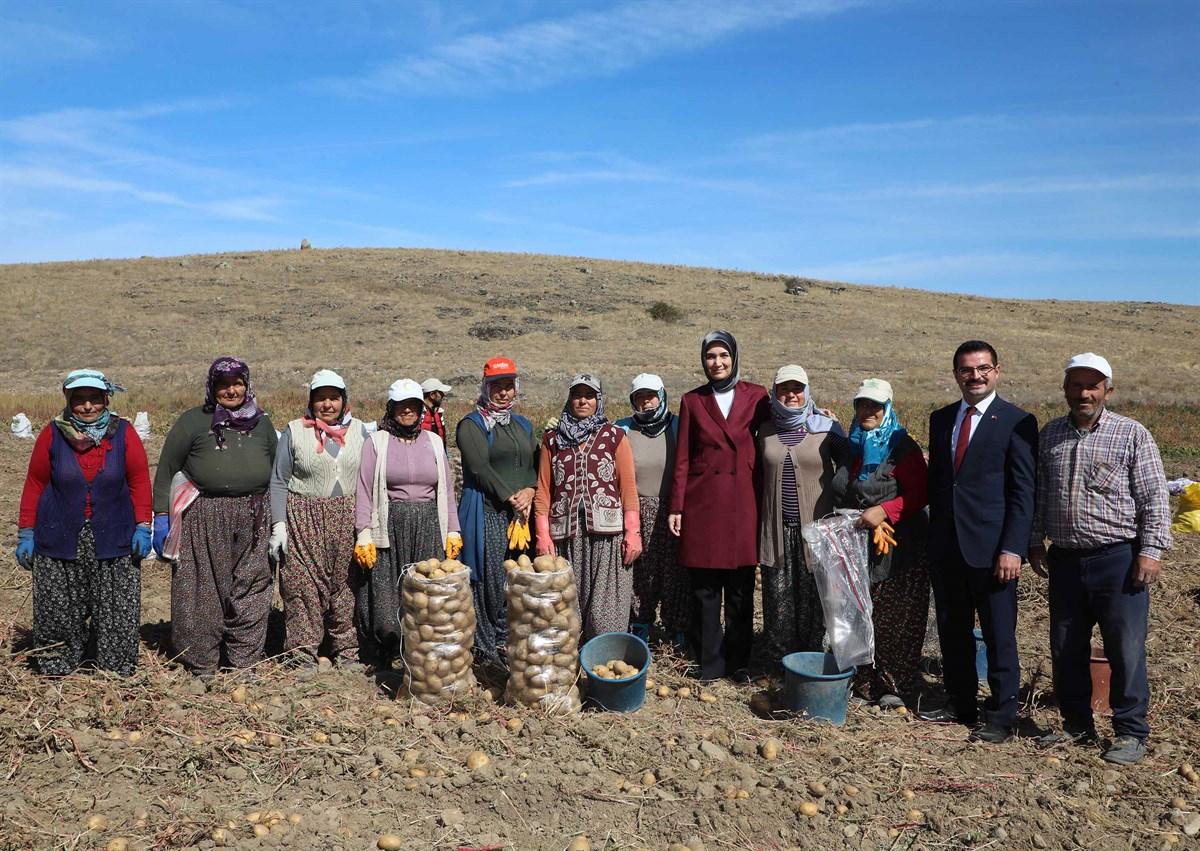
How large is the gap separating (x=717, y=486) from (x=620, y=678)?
45.7 inches

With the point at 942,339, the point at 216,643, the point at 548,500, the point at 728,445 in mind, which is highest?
the point at 942,339

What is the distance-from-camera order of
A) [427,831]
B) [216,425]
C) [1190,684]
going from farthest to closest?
1. [1190,684]
2. [216,425]
3. [427,831]

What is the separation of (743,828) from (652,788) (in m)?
0.43

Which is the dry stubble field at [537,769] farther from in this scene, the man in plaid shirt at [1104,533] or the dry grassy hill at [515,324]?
the dry grassy hill at [515,324]

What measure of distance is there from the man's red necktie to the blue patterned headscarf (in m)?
0.28

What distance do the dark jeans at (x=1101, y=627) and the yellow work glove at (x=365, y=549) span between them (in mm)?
3477

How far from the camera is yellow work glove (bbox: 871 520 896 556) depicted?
464 centimetres

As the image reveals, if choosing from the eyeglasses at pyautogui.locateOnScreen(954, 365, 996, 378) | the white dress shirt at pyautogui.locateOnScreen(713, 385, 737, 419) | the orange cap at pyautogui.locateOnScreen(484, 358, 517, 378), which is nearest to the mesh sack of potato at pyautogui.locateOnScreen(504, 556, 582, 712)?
the orange cap at pyautogui.locateOnScreen(484, 358, 517, 378)

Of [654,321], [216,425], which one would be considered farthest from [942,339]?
[216,425]

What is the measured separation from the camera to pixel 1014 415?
433cm

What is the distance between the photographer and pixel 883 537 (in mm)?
4648

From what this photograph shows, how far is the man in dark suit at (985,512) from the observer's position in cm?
429

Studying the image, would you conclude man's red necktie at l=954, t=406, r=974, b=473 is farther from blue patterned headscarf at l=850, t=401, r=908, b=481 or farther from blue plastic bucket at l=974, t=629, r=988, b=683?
blue plastic bucket at l=974, t=629, r=988, b=683

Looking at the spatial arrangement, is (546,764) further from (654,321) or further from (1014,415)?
(654,321)
